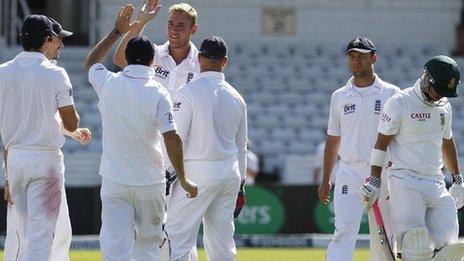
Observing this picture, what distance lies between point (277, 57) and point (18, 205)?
45.5 feet

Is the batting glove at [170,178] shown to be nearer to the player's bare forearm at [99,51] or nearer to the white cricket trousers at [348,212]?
the player's bare forearm at [99,51]

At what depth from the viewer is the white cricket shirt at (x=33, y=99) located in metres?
10.0

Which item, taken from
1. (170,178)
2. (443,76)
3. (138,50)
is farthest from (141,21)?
(443,76)

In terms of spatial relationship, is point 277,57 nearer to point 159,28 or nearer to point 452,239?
point 159,28

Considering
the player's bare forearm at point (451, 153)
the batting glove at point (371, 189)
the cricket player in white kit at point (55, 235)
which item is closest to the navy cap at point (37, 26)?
the cricket player in white kit at point (55, 235)

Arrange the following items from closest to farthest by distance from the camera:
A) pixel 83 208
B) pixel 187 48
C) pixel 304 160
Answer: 1. pixel 187 48
2. pixel 83 208
3. pixel 304 160

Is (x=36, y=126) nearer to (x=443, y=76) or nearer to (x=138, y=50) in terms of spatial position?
(x=138, y=50)

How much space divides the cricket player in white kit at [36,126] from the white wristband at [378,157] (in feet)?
7.03

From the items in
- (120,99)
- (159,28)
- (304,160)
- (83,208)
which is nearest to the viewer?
(120,99)

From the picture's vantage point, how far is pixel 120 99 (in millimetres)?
9852

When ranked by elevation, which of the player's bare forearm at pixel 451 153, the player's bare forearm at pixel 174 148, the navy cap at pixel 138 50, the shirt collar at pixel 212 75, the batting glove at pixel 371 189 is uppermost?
the navy cap at pixel 138 50

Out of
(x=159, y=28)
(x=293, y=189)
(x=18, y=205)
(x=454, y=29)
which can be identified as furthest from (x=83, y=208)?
(x=454, y=29)

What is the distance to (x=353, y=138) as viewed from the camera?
36.6ft

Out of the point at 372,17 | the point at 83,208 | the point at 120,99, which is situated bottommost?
the point at 83,208
